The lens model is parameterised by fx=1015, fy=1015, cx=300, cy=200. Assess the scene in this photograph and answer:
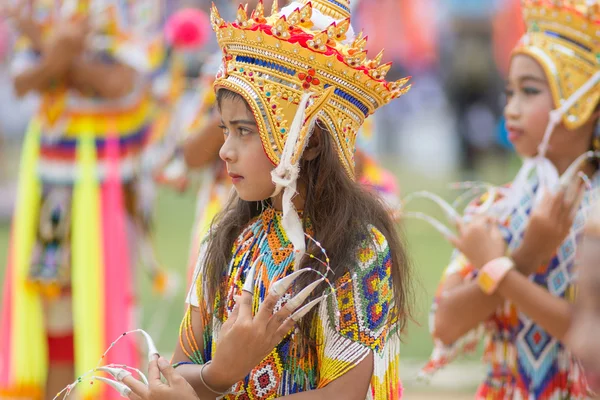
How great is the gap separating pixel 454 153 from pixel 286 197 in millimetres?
15868

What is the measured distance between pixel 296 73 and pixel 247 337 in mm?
665

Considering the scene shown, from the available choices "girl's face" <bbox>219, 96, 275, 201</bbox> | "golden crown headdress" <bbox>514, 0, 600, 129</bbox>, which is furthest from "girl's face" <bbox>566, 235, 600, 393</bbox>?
"golden crown headdress" <bbox>514, 0, 600, 129</bbox>

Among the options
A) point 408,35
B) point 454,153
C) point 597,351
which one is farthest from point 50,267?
point 454,153

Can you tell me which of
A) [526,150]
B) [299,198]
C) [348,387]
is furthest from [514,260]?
[348,387]

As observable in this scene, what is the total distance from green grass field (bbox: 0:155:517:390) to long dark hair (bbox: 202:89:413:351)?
202mm

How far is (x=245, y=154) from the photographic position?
254 cm

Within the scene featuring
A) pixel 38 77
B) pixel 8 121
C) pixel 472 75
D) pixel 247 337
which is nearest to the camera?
pixel 247 337

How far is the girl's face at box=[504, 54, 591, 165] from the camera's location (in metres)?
3.51

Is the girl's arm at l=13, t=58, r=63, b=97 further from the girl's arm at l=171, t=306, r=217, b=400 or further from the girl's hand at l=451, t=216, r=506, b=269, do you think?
the girl's arm at l=171, t=306, r=217, b=400

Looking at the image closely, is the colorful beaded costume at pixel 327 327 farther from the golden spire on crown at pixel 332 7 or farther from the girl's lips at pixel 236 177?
the golden spire on crown at pixel 332 7

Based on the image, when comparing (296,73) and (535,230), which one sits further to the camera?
(535,230)

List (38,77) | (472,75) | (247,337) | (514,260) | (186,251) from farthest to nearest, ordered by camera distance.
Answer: (472,75) → (186,251) → (38,77) → (514,260) → (247,337)

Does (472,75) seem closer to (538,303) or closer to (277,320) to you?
(538,303)

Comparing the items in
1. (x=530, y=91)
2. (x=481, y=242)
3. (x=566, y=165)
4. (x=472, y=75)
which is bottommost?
(x=481, y=242)
